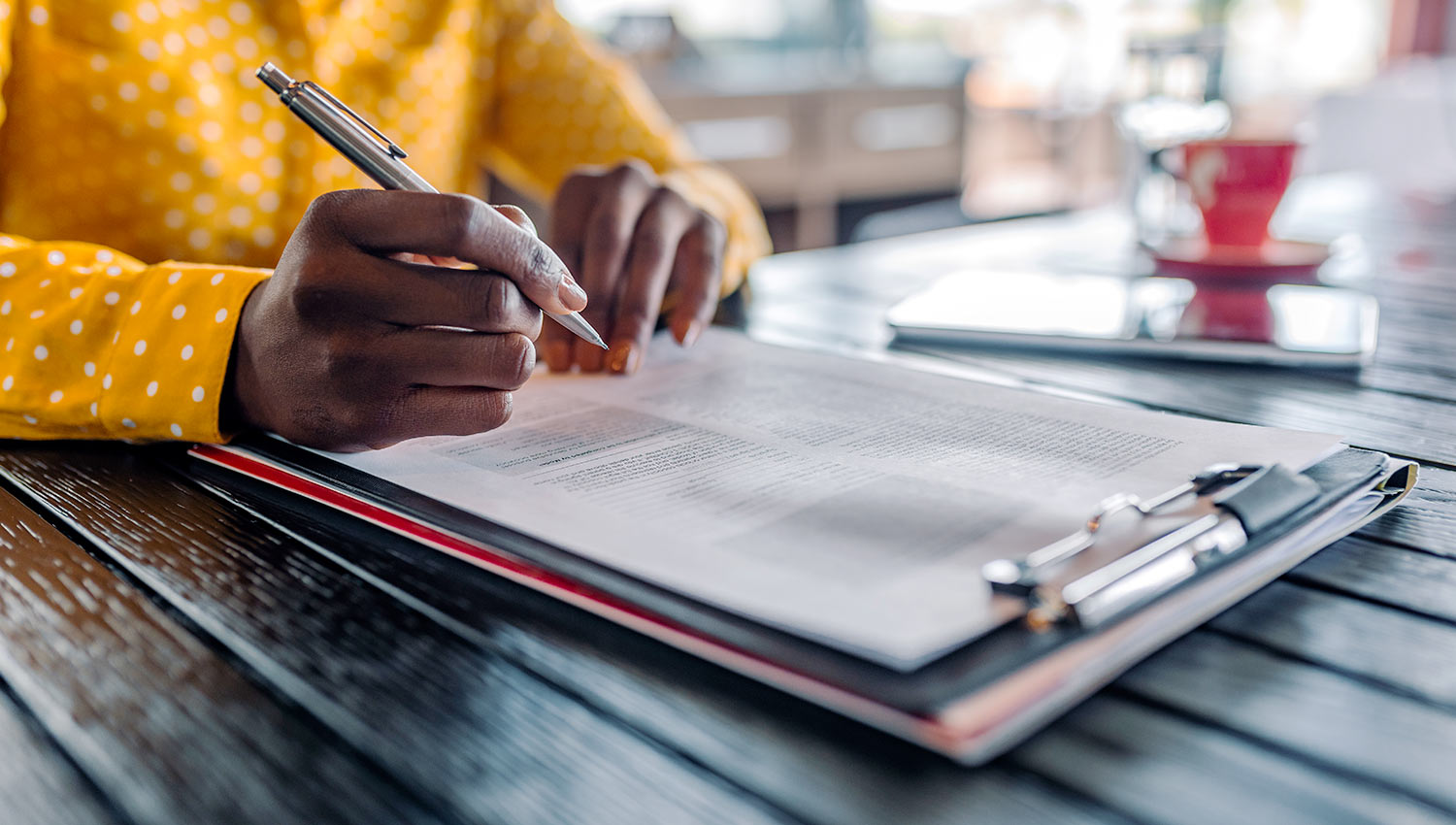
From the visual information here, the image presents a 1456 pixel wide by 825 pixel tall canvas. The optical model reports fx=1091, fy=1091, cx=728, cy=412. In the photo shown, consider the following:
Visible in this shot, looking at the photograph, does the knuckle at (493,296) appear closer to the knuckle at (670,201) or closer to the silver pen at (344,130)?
the silver pen at (344,130)

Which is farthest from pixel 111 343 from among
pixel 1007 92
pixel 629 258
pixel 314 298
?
pixel 1007 92

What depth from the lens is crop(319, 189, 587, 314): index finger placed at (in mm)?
378

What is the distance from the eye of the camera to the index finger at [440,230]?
1.24 ft

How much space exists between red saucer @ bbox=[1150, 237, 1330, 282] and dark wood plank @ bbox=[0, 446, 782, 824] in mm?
641

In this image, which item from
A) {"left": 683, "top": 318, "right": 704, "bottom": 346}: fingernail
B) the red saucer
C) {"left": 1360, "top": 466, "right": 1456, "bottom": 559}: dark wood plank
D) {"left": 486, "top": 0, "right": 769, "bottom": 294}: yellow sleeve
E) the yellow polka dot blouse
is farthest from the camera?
{"left": 486, "top": 0, "right": 769, "bottom": 294}: yellow sleeve

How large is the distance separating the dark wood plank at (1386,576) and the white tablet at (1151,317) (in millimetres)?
262

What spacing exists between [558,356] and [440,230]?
181 millimetres

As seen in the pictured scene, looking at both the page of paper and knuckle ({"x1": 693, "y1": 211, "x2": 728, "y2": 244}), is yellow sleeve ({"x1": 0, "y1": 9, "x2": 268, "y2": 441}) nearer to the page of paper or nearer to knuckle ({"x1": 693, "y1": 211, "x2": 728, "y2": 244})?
the page of paper

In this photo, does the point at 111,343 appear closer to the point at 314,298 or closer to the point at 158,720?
the point at 314,298

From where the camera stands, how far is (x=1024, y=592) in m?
0.27

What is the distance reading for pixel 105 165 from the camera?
29.1 inches

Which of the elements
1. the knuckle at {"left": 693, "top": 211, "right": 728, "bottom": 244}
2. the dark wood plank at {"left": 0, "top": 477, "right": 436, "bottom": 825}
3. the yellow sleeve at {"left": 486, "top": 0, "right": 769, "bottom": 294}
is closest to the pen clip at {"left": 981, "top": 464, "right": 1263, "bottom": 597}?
the dark wood plank at {"left": 0, "top": 477, "right": 436, "bottom": 825}

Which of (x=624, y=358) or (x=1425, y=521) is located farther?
(x=624, y=358)

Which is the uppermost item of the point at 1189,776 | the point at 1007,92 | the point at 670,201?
the point at 1007,92
